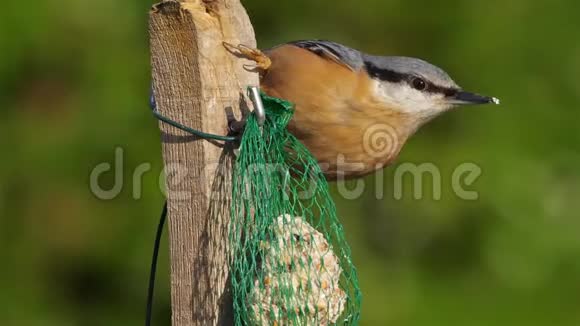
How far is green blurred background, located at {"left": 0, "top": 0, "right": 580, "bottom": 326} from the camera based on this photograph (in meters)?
3.98

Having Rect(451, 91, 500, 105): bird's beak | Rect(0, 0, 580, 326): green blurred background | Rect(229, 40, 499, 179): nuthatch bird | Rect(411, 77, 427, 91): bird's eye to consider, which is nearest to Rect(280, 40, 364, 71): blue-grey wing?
Rect(229, 40, 499, 179): nuthatch bird

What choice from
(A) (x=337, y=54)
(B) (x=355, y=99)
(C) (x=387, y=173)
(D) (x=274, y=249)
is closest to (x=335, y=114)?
(B) (x=355, y=99)

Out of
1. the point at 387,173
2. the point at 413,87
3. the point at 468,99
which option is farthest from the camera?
the point at 387,173

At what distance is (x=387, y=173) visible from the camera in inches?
183

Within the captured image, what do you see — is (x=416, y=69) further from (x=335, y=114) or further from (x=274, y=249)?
(x=274, y=249)

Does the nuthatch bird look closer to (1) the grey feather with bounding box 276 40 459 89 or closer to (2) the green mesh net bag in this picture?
(1) the grey feather with bounding box 276 40 459 89

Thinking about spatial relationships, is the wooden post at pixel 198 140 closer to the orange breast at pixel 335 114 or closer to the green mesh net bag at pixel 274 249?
the green mesh net bag at pixel 274 249

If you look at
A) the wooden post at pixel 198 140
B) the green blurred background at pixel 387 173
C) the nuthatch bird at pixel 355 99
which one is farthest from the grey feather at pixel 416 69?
the wooden post at pixel 198 140

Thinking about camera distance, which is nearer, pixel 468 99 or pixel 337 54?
pixel 468 99

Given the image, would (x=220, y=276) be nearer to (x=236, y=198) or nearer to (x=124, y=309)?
(x=236, y=198)

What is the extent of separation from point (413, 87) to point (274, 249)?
1.39m

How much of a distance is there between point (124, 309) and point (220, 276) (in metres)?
1.67

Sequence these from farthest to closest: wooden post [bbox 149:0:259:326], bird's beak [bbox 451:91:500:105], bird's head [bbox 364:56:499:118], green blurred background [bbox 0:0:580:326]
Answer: green blurred background [bbox 0:0:580:326], bird's head [bbox 364:56:499:118], bird's beak [bbox 451:91:500:105], wooden post [bbox 149:0:259:326]

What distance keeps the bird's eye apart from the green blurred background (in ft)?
2.38
